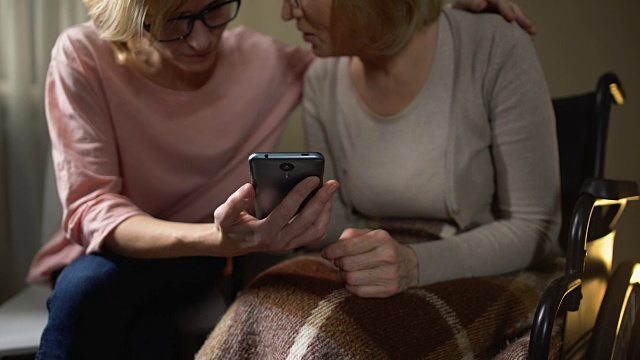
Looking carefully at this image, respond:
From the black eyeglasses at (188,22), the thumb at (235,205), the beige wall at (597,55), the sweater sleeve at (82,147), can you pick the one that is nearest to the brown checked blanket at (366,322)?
the thumb at (235,205)

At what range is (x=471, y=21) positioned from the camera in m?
1.10

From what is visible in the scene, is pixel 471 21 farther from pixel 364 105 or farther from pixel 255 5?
pixel 255 5

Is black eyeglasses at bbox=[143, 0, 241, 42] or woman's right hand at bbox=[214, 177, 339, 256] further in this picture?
black eyeglasses at bbox=[143, 0, 241, 42]

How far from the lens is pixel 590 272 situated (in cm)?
93

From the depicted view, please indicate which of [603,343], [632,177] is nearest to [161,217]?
[603,343]

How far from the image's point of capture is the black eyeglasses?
3.34 ft

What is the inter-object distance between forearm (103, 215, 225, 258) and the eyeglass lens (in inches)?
10.9

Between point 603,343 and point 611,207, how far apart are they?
212 millimetres

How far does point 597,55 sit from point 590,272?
924 millimetres

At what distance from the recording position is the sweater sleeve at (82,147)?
3.34 ft

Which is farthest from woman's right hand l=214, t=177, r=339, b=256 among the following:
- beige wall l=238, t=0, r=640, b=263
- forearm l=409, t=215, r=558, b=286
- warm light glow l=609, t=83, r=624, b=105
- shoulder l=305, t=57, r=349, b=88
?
beige wall l=238, t=0, r=640, b=263

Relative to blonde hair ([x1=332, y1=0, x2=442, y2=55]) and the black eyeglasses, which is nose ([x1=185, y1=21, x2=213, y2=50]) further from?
blonde hair ([x1=332, y1=0, x2=442, y2=55])

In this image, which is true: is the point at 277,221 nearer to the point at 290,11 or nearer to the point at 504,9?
the point at 290,11

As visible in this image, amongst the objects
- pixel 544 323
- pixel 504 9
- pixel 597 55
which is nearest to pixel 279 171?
pixel 544 323
